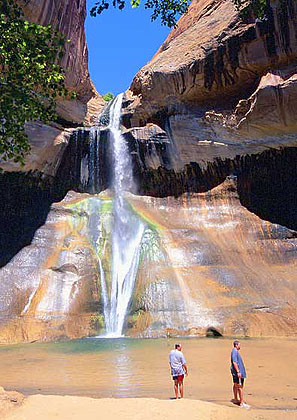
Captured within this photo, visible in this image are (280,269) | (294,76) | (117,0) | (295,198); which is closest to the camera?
(117,0)

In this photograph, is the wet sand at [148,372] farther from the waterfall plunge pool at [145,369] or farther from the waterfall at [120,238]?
the waterfall at [120,238]

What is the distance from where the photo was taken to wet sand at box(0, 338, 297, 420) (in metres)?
7.97

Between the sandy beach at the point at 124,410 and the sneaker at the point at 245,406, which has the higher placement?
the sandy beach at the point at 124,410

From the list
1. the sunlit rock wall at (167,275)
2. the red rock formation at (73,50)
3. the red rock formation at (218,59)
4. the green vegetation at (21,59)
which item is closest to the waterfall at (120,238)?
the sunlit rock wall at (167,275)

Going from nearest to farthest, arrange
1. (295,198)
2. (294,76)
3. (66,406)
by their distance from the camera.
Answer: (66,406)
(294,76)
(295,198)

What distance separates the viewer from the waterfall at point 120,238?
1850 cm

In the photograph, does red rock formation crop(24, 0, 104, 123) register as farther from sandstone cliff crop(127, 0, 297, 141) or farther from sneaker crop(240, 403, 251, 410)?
sneaker crop(240, 403, 251, 410)

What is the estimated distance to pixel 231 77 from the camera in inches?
997

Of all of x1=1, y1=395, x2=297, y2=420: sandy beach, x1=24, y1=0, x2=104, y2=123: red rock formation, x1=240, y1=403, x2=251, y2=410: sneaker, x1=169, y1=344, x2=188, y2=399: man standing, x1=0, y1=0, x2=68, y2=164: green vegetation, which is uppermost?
x1=24, y1=0, x2=104, y2=123: red rock formation

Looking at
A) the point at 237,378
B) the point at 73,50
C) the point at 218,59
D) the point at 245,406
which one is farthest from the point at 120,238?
the point at 245,406

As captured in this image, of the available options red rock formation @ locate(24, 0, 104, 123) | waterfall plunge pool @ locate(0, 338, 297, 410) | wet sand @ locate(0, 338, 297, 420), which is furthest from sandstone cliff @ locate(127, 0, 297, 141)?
wet sand @ locate(0, 338, 297, 420)

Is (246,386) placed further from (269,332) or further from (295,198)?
(295,198)

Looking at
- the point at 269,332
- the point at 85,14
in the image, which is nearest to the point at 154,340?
the point at 269,332

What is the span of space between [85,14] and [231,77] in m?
14.8
